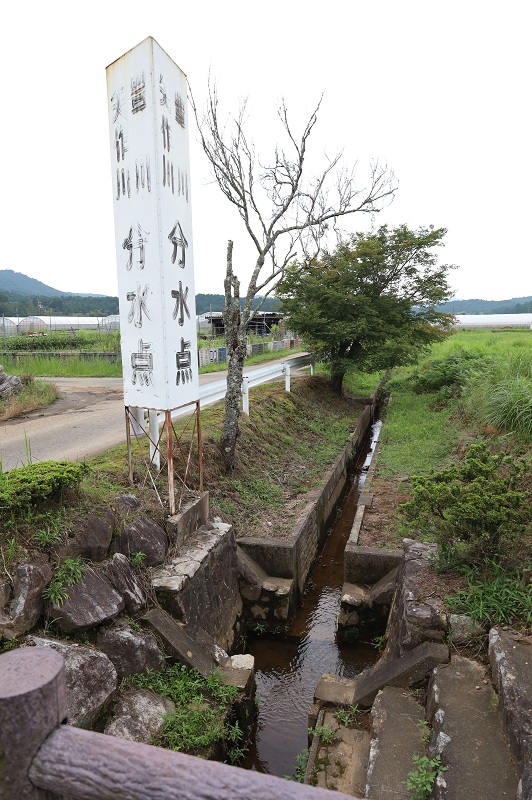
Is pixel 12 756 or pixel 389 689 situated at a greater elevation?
pixel 12 756

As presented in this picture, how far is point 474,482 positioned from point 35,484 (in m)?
4.04

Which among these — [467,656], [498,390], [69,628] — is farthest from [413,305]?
[69,628]

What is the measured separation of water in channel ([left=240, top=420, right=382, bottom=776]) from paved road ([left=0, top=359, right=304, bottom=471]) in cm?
380

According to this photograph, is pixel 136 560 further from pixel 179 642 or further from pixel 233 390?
pixel 233 390

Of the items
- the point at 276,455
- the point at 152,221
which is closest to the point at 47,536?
the point at 152,221

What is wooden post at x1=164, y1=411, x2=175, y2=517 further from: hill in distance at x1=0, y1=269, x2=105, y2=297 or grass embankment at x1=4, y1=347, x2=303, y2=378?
hill in distance at x1=0, y1=269, x2=105, y2=297

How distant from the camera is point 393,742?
3555 mm

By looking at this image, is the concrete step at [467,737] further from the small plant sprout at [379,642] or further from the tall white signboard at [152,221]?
the tall white signboard at [152,221]

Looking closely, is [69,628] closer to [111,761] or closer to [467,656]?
[111,761]

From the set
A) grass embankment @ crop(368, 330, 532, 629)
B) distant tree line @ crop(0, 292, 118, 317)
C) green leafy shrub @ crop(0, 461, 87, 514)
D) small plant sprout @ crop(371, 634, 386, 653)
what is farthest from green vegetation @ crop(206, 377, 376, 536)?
distant tree line @ crop(0, 292, 118, 317)

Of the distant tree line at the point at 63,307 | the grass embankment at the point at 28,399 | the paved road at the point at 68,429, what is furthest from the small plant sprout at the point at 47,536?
the distant tree line at the point at 63,307

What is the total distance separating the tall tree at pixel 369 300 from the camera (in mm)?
13836

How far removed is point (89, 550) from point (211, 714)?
5.78 ft

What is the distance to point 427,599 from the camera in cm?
452
